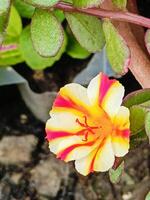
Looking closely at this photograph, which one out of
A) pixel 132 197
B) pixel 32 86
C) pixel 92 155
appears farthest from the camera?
pixel 32 86

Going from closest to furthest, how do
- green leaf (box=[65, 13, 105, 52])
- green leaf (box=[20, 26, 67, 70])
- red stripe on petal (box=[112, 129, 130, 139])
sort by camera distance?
red stripe on petal (box=[112, 129, 130, 139]) < green leaf (box=[65, 13, 105, 52]) < green leaf (box=[20, 26, 67, 70])

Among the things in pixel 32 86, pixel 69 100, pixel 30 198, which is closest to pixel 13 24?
pixel 32 86

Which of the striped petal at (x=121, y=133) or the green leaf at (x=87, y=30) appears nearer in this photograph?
the striped petal at (x=121, y=133)

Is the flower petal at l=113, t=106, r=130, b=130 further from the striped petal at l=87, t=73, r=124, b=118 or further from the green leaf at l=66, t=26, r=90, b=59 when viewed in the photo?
the green leaf at l=66, t=26, r=90, b=59

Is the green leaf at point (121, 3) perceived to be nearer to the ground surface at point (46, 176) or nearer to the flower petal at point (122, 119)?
the flower petal at point (122, 119)

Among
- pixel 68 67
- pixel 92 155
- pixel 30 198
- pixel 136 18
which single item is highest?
pixel 136 18

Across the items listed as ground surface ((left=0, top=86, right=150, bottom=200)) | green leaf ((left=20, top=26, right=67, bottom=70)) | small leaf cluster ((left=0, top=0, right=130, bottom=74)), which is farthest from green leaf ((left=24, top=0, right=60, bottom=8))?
ground surface ((left=0, top=86, right=150, bottom=200))

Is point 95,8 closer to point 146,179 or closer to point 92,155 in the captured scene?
point 92,155

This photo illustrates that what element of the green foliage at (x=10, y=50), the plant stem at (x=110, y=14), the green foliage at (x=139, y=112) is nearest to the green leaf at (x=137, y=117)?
the green foliage at (x=139, y=112)
